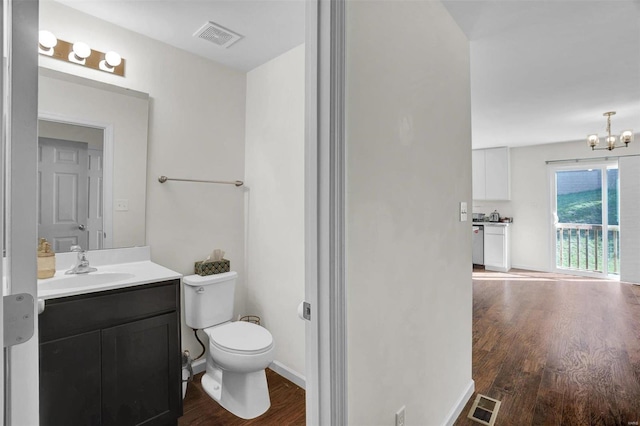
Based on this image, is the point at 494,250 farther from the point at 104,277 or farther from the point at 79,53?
the point at 79,53

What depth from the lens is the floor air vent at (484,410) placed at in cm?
191

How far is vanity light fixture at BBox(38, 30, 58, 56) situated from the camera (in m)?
1.79

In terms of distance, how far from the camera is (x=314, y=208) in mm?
1101

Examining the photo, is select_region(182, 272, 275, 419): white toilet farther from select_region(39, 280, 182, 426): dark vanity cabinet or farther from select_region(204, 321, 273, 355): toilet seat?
select_region(39, 280, 182, 426): dark vanity cabinet

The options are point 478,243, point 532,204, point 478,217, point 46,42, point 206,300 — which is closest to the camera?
point 46,42

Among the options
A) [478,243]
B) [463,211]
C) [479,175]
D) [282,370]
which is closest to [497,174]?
[479,175]

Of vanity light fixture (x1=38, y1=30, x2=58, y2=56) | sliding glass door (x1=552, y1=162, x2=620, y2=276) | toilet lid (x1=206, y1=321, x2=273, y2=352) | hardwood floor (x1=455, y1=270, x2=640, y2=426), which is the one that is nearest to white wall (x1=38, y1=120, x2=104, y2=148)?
vanity light fixture (x1=38, y1=30, x2=58, y2=56)

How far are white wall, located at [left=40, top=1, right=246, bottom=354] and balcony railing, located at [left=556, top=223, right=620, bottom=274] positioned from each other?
597 cm

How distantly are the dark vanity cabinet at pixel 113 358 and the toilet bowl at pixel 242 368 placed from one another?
0.26 m

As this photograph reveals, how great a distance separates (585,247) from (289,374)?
5931 mm

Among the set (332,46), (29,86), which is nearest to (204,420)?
(29,86)

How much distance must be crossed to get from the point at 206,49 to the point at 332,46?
1703 millimetres

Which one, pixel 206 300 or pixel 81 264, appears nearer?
pixel 81 264

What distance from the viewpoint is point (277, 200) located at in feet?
8.20
